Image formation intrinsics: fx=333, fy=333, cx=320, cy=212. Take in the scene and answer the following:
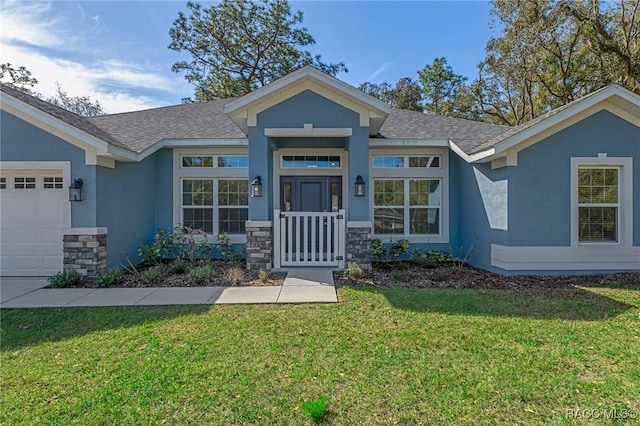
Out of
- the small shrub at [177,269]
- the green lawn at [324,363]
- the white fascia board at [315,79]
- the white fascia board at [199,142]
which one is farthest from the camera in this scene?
the white fascia board at [199,142]

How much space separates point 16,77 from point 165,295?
24.8m

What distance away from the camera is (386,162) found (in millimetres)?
9633

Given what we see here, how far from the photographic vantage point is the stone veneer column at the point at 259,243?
7773mm

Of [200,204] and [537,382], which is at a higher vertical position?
[200,204]

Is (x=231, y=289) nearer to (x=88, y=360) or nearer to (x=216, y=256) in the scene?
(x=88, y=360)

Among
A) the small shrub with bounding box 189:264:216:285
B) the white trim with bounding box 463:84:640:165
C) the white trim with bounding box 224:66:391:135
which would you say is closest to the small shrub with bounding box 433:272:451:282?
the white trim with bounding box 463:84:640:165

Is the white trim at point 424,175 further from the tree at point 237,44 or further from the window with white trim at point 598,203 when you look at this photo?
the tree at point 237,44

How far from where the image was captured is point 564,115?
7195 mm

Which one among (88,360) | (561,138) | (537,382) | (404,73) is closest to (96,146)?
(88,360)

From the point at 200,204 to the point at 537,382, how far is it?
890 centimetres

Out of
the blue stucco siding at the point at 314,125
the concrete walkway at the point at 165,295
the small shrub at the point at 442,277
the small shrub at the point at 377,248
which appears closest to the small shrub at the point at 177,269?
the concrete walkway at the point at 165,295

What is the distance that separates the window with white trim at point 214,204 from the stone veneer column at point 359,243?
3621 millimetres

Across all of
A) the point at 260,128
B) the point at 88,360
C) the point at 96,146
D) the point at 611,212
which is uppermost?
the point at 260,128

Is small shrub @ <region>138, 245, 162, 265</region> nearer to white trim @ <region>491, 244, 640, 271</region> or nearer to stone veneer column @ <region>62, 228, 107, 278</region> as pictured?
stone veneer column @ <region>62, 228, 107, 278</region>
